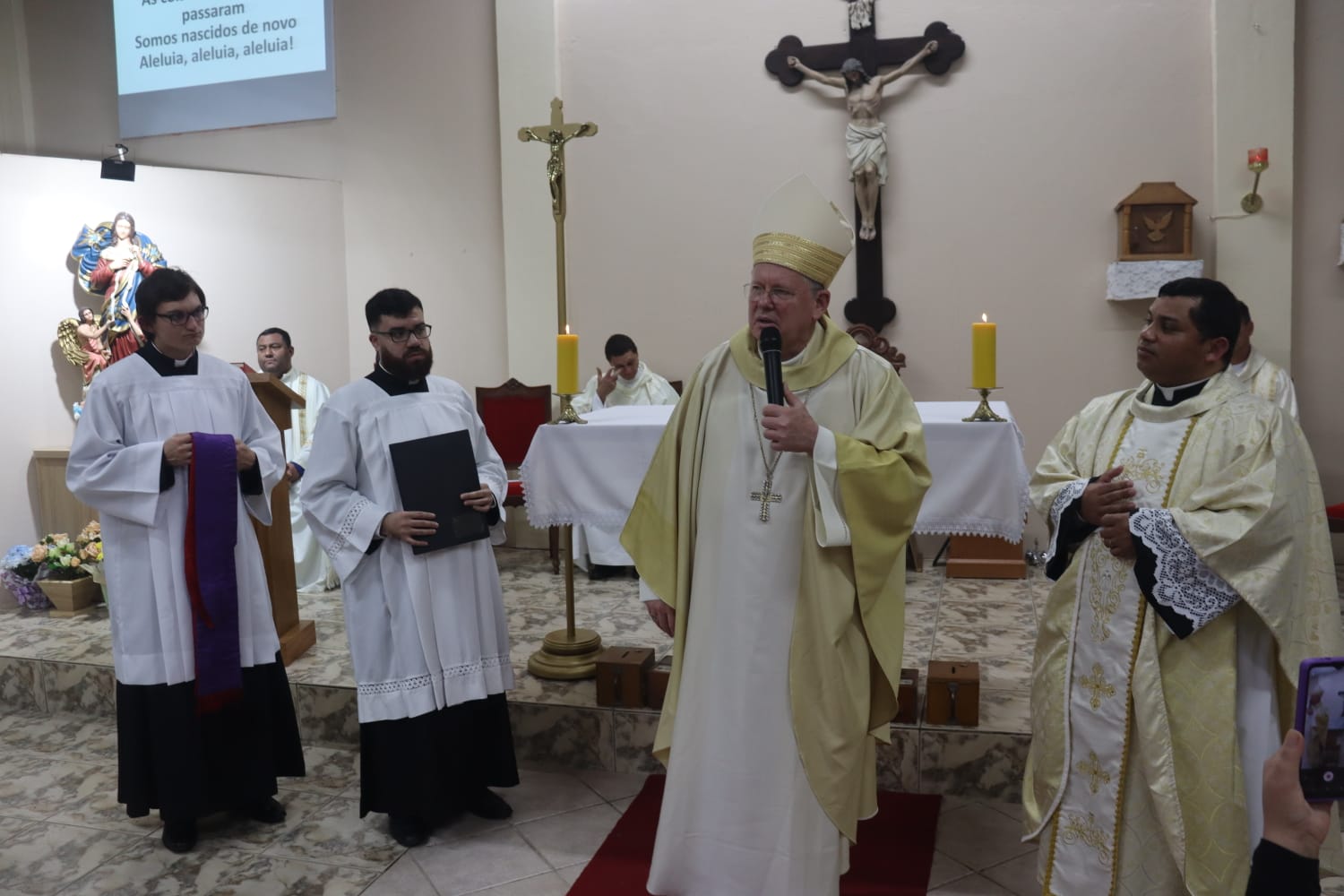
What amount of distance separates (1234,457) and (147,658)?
3.07m

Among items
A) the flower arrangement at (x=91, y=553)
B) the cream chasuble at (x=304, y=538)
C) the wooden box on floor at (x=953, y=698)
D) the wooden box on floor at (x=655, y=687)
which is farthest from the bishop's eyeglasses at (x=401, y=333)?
the flower arrangement at (x=91, y=553)

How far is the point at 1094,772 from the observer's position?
100 inches

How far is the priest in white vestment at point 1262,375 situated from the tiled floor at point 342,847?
125 inches

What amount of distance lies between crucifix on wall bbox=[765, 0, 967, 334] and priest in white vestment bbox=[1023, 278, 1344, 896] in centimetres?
402

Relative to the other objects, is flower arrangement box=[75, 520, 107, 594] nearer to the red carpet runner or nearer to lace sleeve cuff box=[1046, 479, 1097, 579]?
the red carpet runner

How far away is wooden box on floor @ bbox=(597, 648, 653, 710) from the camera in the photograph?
3.90 metres

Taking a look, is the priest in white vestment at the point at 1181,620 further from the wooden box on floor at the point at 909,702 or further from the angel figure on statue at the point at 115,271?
the angel figure on statue at the point at 115,271

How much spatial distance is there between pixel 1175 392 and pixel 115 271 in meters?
6.43

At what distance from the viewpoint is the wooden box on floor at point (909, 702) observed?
3629 millimetres

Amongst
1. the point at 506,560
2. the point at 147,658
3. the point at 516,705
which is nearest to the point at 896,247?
the point at 506,560

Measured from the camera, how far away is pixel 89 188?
686cm

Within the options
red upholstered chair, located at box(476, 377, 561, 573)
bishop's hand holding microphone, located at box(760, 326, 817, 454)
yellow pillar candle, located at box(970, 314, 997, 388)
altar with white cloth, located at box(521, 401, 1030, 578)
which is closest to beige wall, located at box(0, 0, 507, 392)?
red upholstered chair, located at box(476, 377, 561, 573)

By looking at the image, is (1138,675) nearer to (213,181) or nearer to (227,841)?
(227,841)

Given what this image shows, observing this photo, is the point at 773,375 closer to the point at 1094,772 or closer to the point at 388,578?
the point at 1094,772
